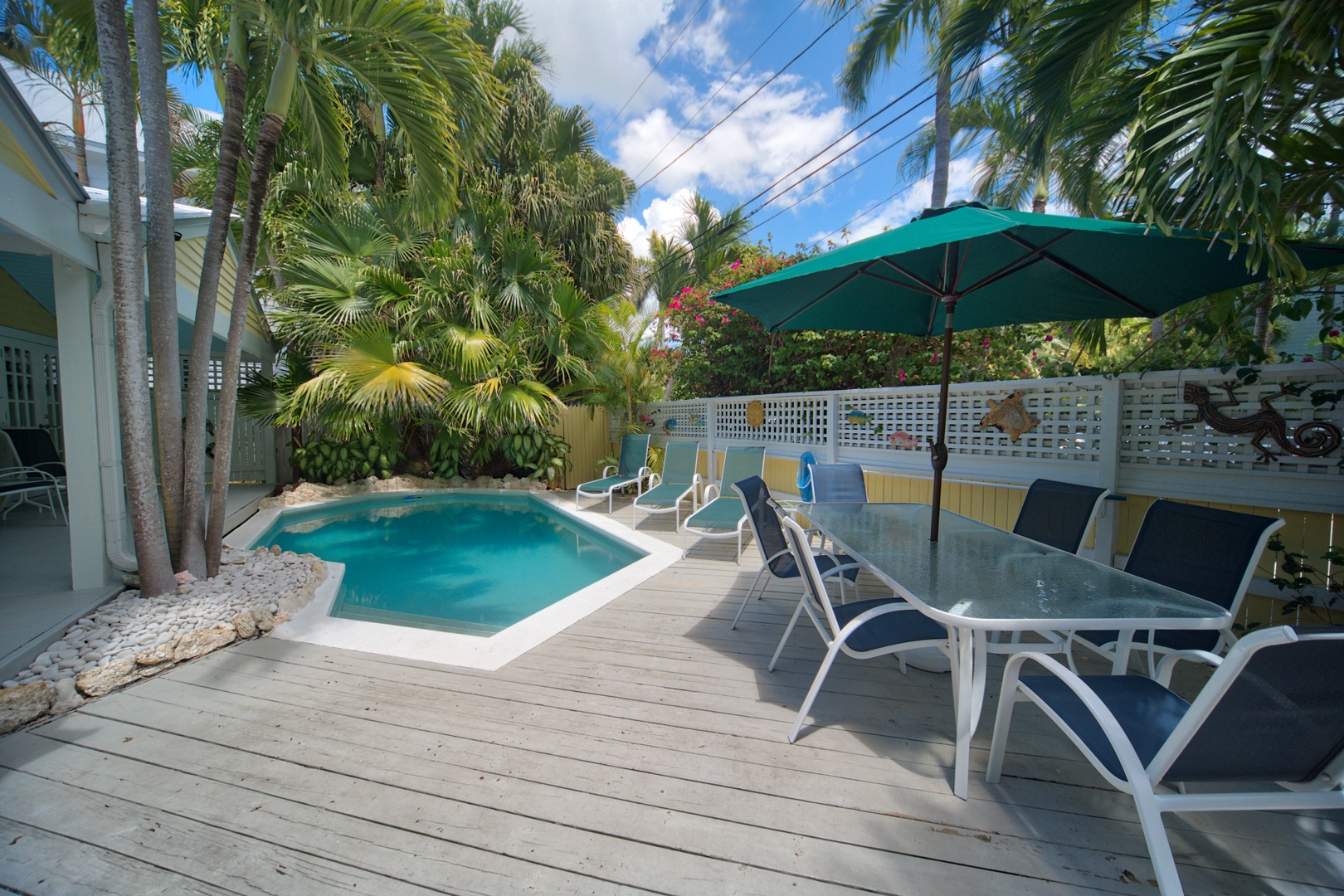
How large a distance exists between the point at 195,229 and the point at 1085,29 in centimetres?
620

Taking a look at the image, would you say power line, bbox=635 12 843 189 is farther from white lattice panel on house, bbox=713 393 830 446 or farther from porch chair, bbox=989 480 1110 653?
porch chair, bbox=989 480 1110 653

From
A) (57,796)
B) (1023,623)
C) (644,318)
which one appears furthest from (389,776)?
(644,318)

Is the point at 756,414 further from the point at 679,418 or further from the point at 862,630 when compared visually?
the point at 862,630

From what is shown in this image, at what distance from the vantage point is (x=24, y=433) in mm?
6234

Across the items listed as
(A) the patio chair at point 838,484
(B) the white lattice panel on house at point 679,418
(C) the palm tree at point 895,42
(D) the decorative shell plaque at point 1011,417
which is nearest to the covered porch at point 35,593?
(A) the patio chair at point 838,484

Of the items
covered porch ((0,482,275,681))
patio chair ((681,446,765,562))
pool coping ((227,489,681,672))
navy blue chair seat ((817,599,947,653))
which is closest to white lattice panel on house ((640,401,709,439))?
patio chair ((681,446,765,562))

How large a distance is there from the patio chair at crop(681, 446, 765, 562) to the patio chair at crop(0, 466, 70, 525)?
593 cm

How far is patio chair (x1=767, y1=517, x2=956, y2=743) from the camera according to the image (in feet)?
6.45

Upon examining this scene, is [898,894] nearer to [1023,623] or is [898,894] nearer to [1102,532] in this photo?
[1023,623]

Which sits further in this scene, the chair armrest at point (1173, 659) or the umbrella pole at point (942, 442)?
the umbrella pole at point (942, 442)

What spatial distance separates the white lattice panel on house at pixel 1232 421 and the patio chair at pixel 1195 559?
65 centimetres

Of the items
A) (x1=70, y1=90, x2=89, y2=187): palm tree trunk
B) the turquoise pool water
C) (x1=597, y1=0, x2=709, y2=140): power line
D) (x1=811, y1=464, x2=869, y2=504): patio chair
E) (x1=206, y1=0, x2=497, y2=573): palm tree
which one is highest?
(x1=597, y1=0, x2=709, y2=140): power line

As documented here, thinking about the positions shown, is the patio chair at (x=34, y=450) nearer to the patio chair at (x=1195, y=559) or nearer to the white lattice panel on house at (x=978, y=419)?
the white lattice panel on house at (x=978, y=419)

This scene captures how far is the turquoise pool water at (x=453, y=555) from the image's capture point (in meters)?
4.06
